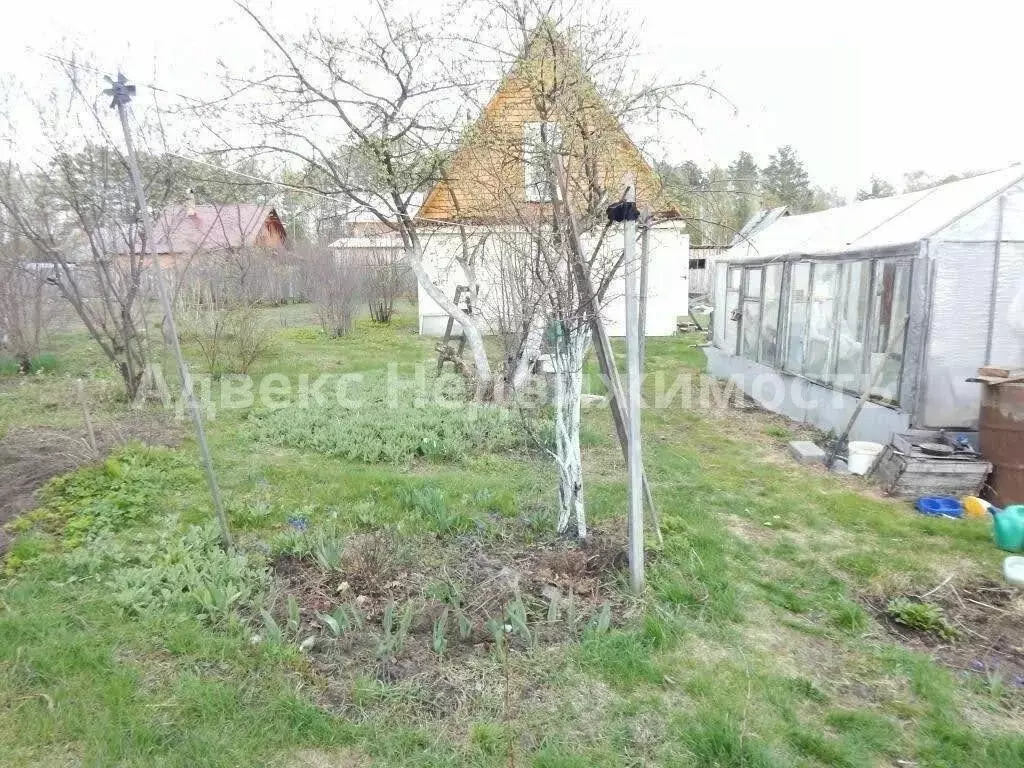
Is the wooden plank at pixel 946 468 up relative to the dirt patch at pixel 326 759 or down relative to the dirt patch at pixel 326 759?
up

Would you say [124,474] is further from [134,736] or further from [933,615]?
[933,615]

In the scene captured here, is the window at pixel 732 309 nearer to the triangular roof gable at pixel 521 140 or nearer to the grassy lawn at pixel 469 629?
the grassy lawn at pixel 469 629

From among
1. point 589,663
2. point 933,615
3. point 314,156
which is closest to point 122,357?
point 314,156

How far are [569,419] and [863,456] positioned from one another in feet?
11.5

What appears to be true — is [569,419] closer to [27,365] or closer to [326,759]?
[326,759]

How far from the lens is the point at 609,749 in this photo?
7.21 feet

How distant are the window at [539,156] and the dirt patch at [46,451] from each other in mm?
3939

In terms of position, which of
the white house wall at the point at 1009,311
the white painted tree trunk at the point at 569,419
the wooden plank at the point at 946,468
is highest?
the white house wall at the point at 1009,311

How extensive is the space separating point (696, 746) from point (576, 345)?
1949mm

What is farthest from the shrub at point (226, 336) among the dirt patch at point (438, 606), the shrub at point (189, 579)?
the dirt patch at point (438, 606)

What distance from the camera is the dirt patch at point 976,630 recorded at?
2764mm

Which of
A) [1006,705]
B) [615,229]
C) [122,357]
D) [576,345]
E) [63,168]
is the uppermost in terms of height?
[63,168]

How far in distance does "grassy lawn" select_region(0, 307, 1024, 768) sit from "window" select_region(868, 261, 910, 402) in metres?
1.28

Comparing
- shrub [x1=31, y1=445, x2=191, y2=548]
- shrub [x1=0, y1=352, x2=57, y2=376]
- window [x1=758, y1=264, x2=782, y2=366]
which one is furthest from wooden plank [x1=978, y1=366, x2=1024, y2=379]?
shrub [x1=0, y1=352, x2=57, y2=376]
